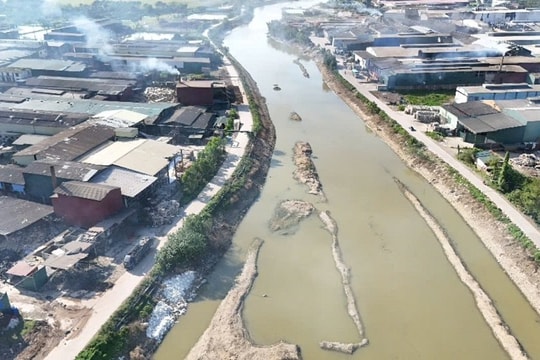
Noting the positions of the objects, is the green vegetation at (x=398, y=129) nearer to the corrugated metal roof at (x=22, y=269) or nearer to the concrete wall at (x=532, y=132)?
the concrete wall at (x=532, y=132)

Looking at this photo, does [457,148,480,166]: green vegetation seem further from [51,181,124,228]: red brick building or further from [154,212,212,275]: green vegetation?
[51,181,124,228]: red brick building

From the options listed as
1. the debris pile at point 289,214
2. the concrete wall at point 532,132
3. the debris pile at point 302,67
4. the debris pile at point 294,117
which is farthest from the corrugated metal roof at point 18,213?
the debris pile at point 302,67

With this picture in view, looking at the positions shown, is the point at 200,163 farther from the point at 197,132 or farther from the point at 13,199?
the point at 13,199

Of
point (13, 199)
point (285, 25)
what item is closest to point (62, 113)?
point (13, 199)

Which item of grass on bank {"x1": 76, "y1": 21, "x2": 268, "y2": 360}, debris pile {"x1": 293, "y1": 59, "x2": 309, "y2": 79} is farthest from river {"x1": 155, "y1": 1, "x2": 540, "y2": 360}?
debris pile {"x1": 293, "y1": 59, "x2": 309, "y2": 79}

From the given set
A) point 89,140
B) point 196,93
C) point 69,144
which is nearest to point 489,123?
point 196,93

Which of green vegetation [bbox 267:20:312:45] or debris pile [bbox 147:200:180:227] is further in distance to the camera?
green vegetation [bbox 267:20:312:45]
